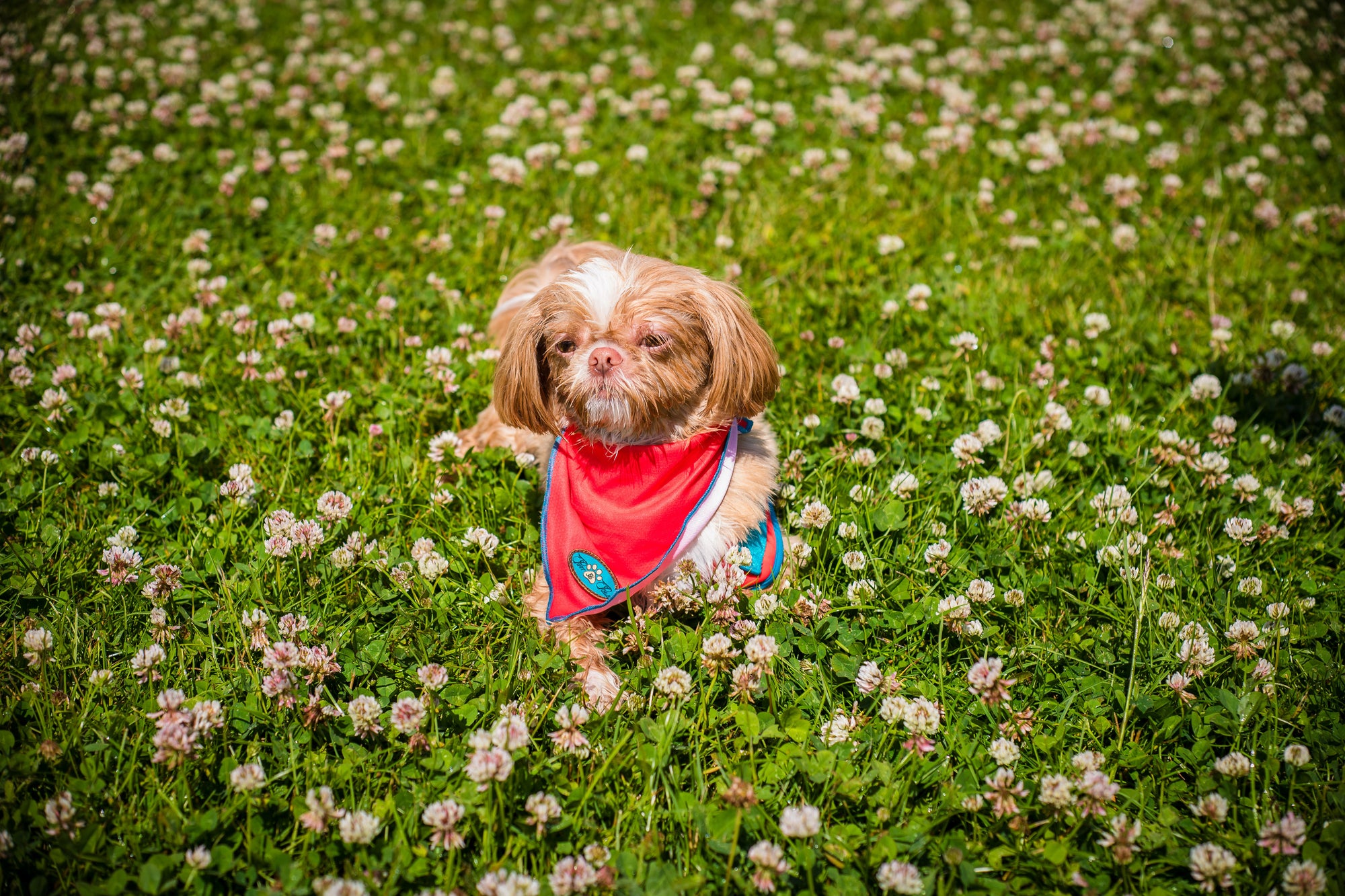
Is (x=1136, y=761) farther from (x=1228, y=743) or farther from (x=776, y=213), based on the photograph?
(x=776, y=213)

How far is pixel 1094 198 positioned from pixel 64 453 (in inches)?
278

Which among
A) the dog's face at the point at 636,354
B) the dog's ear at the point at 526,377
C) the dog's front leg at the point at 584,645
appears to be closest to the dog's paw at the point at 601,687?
the dog's front leg at the point at 584,645

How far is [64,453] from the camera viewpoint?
4.30 m

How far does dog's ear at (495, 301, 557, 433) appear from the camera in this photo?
3652 millimetres

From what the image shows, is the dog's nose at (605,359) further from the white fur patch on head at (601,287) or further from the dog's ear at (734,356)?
the dog's ear at (734,356)

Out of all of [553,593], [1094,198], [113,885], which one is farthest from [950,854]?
[1094,198]

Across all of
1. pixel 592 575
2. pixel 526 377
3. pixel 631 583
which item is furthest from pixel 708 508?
pixel 526 377

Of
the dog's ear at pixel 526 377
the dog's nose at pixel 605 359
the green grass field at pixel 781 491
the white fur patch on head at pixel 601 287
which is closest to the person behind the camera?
the green grass field at pixel 781 491

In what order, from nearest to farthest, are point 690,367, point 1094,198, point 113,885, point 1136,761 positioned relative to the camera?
point 113,885 < point 1136,761 < point 690,367 < point 1094,198

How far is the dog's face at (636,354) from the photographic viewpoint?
11.3ft

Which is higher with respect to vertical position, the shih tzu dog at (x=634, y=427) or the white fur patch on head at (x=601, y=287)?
the white fur patch on head at (x=601, y=287)

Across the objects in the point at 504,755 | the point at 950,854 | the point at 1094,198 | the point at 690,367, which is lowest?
the point at 1094,198

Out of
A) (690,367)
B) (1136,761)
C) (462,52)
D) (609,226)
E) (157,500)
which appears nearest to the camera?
(1136,761)

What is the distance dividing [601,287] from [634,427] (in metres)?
0.58
